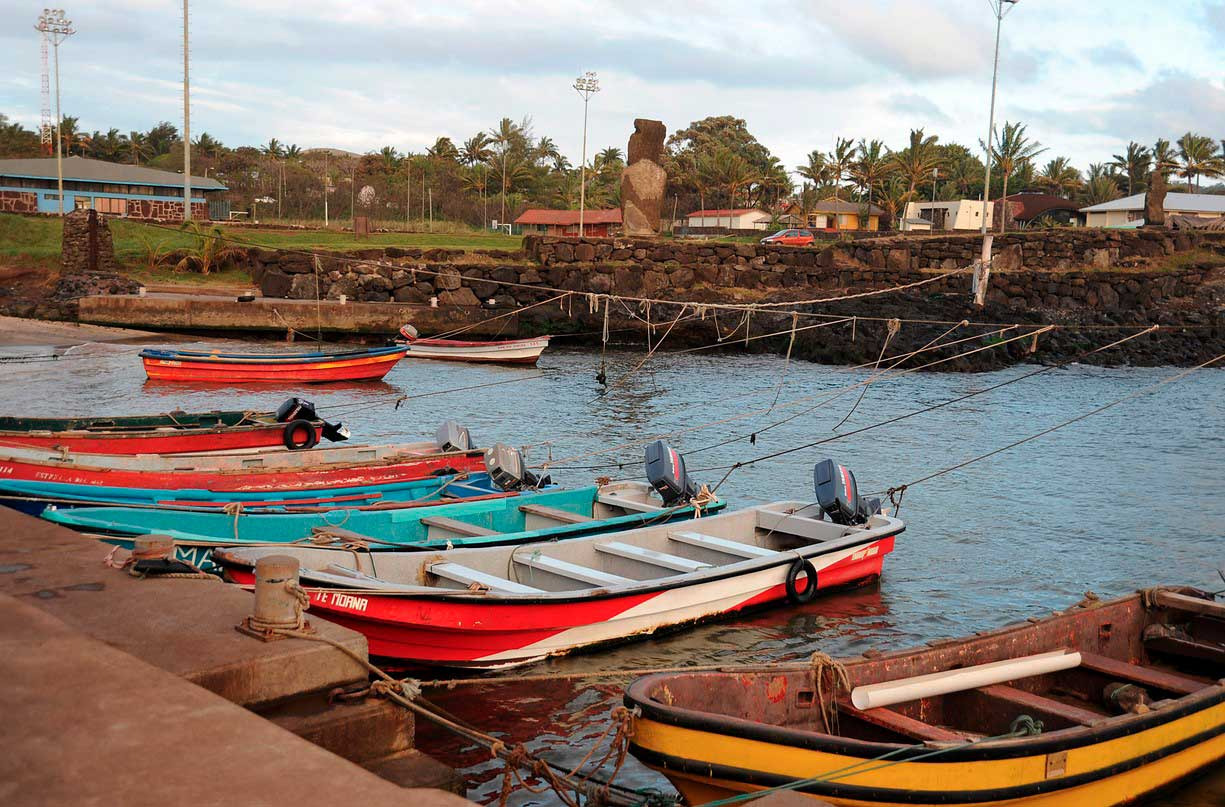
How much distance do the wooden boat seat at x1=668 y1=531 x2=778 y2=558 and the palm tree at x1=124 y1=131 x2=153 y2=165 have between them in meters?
88.4

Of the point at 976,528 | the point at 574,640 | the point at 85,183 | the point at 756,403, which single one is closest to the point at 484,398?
the point at 756,403

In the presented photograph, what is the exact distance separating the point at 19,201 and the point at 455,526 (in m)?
60.4

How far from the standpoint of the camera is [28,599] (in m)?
5.87

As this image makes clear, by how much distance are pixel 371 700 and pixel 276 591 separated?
27.7 inches

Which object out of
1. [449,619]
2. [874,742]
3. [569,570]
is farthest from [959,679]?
[569,570]

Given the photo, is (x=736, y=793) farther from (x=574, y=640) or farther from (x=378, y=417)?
(x=378, y=417)

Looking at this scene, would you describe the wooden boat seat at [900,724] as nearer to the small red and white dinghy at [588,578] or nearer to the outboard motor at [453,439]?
the small red and white dinghy at [588,578]

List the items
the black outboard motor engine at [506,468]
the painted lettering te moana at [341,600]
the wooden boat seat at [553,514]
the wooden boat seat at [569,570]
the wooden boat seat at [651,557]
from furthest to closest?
the black outboard motor engine at [506,468] → the wooden boat seat at [553,514] → the wooden boat seat at [651,557] → the wooden boat seat at [569,570] → the painted lettering te moana at [341,600]

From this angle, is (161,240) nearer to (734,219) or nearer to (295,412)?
(295,412)

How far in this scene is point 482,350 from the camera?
34.1m

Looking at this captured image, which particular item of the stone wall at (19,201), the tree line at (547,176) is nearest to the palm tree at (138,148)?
the tree line at (547,176)

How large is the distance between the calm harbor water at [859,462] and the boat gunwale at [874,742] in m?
1.01

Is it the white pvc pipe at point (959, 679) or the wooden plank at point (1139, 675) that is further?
the wooden plank at point (1139, 675)

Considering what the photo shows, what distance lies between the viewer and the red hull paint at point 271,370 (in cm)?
2641
